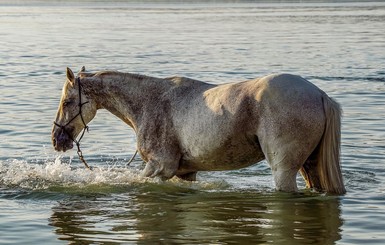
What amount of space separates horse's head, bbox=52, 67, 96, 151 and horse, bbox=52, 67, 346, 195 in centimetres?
1

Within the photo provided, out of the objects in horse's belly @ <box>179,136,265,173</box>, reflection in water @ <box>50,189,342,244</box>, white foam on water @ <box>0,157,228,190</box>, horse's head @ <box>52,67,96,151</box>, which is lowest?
reflection in water @ <box>50,189,342,244</box>

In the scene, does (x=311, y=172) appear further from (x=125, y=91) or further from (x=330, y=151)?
(x=125, y=91)

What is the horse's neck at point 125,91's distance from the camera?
10562mm

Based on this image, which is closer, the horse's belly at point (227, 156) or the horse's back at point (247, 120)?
the horse's back at point (247, 120)

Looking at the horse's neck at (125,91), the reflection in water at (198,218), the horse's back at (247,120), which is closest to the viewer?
the reflection in water at (198,218)

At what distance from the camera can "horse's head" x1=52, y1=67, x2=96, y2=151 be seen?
34.9ft

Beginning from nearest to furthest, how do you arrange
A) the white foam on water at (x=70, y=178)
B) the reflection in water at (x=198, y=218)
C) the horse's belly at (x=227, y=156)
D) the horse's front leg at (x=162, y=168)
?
1. the reflection in water at (x=198, y=218)
2. the horse's belly at (x=227, y=156)
3. the horse's front leg at (x=162, y=168)
4. the white foam on water at (x=70, y=178)

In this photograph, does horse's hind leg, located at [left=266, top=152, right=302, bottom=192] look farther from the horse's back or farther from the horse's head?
the horse's head

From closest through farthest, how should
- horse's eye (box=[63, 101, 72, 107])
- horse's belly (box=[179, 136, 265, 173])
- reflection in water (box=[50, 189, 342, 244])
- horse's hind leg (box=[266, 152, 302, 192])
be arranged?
reflection in water (box=[50, 189, 342, 244])
horse's hind leg (box=[266, 152, 302, 192])
horse's belly (box=[179, 136, 265, 173])
horse's eye (box=[63, 101, 72, 107])

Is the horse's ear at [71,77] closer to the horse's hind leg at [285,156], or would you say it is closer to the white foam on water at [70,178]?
the white foam on water at [70,178]

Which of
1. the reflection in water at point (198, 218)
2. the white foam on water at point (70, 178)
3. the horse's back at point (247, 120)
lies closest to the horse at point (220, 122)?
the horse's back at point (247, 120)

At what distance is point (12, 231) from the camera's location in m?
9.08

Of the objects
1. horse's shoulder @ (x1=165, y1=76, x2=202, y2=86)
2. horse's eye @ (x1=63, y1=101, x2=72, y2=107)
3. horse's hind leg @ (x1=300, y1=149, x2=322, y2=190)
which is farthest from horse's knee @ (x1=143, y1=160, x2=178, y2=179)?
horse's hind leg @ (x1=300, y1=149, x2=322, y2=190)

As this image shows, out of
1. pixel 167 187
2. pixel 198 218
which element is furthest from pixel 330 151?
pixel 167 187
